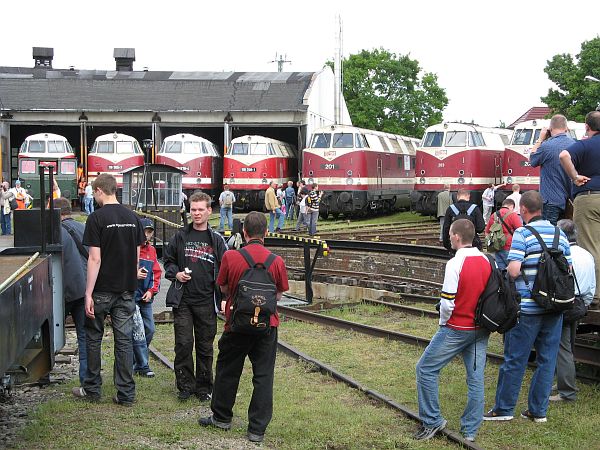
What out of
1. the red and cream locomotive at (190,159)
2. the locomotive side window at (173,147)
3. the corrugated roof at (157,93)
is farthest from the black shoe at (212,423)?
the corrugated roof at (157,93)

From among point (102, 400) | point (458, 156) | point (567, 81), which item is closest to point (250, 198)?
point (458, 156)

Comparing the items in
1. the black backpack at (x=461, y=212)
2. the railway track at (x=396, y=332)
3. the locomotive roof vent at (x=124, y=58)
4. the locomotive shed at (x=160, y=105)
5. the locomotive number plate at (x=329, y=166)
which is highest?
the locomotive roof vent at (x=124, y=58)

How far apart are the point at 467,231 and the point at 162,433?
9.31 ft

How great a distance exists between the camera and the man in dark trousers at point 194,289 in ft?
26.3

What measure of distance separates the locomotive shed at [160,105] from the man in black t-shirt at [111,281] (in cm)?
3413

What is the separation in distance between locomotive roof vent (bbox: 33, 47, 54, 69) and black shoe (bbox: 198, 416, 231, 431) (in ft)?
172

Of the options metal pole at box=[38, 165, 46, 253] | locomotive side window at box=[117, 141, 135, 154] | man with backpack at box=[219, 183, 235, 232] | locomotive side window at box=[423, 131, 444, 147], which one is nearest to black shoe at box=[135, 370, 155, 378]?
metal pole at box=[38, 165, 46, 253]

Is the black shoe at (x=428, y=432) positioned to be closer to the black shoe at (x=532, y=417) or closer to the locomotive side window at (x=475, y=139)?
the black shoe at (x=532, y=417)

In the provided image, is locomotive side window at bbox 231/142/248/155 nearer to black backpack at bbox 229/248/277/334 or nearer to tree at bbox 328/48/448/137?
black backpack at bbox 229/248/277/334

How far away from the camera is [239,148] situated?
3897cm

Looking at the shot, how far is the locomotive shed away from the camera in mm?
43094

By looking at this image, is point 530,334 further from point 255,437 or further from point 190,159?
point 190,159

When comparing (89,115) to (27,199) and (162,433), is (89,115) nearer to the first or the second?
(27,199)

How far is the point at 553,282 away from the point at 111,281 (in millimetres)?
3737
